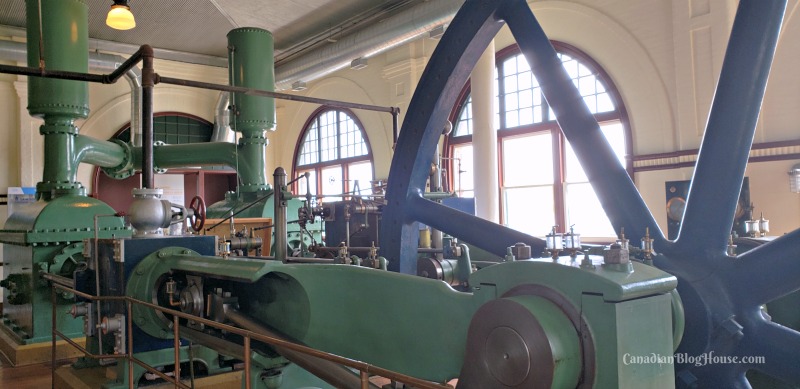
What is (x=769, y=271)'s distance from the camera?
1412 mm

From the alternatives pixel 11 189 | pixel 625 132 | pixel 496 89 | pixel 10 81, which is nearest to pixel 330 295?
pixel 625 132

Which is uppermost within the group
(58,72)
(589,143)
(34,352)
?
(58,72)

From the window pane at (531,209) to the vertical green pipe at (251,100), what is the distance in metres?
3.26

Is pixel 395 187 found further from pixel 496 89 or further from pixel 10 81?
pixel 10 81

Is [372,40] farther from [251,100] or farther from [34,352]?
[34,352]

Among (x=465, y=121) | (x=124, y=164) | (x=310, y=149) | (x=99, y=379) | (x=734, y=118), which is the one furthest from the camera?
(x=310, y=149)

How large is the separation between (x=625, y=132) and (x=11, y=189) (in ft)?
27.2

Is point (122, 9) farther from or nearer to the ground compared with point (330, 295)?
farther from the ground

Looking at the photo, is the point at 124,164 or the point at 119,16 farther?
the point at 124,164

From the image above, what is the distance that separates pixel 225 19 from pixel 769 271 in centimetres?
820

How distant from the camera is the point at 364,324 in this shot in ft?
5.73

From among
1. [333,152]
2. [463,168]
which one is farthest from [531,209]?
[333,152]

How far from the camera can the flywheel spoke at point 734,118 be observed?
1.53m

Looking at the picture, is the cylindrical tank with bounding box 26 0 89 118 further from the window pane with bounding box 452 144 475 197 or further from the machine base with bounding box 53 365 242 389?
the window pane with bounding box 452 144 475 197
